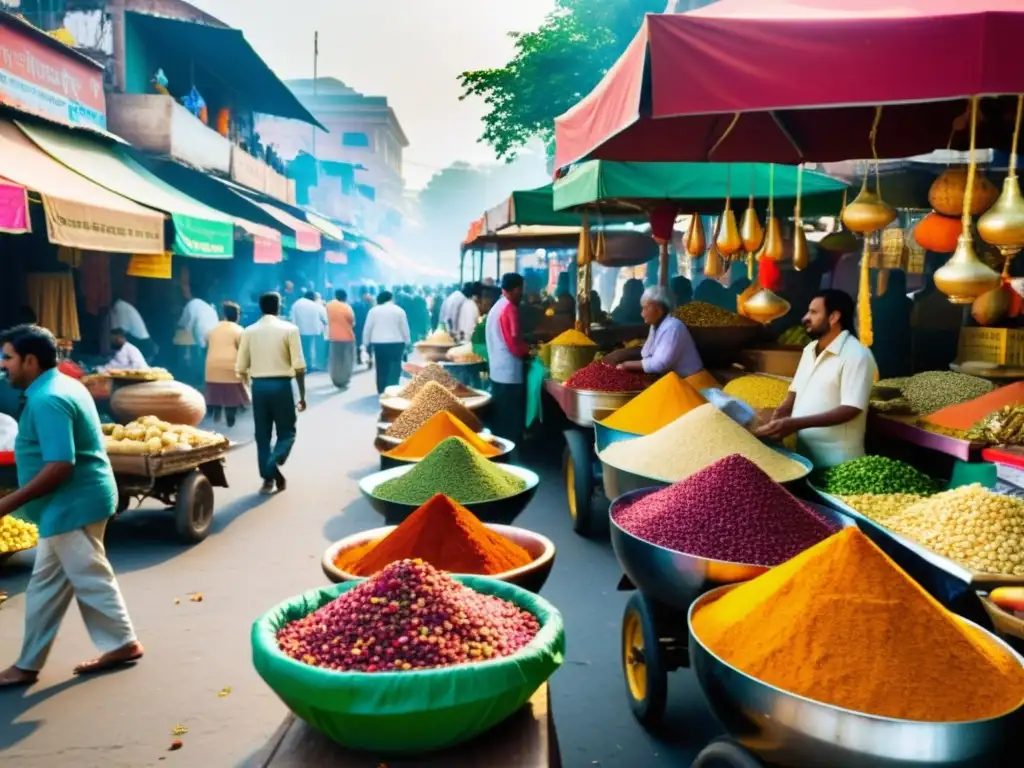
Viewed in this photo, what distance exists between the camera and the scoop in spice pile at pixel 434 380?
743 centimetres

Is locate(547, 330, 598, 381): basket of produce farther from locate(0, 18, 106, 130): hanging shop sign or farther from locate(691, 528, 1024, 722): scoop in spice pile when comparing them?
locate(0, 18, 106, 130): hanging shop sign

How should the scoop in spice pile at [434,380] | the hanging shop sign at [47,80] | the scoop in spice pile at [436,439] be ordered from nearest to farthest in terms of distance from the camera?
the scoop in spice pile at [436,439], the scoop in spice pile at [434,380], the hanging shop sign at [47,80]

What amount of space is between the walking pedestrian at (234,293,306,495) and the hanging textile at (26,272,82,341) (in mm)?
4021

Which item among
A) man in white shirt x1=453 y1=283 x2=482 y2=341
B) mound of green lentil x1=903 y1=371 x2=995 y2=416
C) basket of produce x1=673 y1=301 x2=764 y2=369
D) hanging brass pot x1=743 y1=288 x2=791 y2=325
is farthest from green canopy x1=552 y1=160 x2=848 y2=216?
man in white shirt x1=453 y1=283 x2=482 y2=341

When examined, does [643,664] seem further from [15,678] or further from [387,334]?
[387,334]

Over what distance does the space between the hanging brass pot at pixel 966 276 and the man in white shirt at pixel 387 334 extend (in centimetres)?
976

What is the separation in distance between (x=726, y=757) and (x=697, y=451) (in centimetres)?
197

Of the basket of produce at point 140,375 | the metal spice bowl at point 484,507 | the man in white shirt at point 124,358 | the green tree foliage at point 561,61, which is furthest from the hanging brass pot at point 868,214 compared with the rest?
the green tree foliage at point 561,61

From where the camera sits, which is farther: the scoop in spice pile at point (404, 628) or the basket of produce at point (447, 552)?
the basket of produce at point (447, 552)

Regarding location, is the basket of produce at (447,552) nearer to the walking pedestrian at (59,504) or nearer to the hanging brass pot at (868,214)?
the walking pedestrian at (59,504)

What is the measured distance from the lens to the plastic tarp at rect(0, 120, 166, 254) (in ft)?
23.8

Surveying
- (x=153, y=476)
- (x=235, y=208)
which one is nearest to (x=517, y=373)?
(x=153, y=476)

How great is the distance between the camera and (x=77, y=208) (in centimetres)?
754

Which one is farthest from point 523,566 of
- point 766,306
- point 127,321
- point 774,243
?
point 127,321
